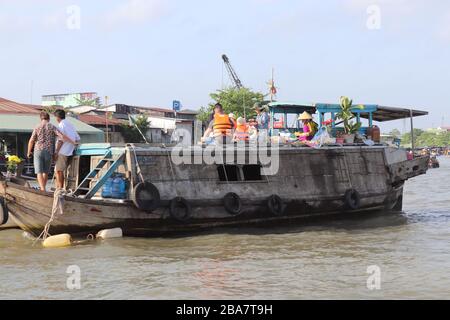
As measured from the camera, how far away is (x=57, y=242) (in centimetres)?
778

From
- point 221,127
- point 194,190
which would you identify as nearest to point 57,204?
point 194,190

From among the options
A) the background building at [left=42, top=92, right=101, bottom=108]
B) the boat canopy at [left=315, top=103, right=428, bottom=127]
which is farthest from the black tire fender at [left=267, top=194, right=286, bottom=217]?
the background building at [left=42, top=92, right=101, bottom=108]

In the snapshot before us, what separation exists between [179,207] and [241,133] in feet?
6.45

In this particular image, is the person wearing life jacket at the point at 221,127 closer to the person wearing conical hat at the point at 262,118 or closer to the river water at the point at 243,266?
the person wearing conical hat at the point at 262,118

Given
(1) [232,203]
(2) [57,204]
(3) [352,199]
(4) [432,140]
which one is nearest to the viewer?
(2) [57,204]

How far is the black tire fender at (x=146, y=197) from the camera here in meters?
8.19

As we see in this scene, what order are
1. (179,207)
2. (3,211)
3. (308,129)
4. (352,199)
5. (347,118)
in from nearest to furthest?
(3,211), (179,207), (352,199), (308,129), (347,118)

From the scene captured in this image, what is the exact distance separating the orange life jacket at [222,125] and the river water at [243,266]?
1.77 meters

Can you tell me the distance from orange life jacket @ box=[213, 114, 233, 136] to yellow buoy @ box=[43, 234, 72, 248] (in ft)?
10.2

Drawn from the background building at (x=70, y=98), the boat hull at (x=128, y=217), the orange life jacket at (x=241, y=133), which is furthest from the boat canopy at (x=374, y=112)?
the background building at (x=70, y=98)

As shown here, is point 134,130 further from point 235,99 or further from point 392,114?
point 392,114

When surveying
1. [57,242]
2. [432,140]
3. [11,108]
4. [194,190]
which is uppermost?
[432,140]

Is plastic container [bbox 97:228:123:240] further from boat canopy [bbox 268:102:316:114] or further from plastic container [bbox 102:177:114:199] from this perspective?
boat canopy [bbox 268:102:316:114]
